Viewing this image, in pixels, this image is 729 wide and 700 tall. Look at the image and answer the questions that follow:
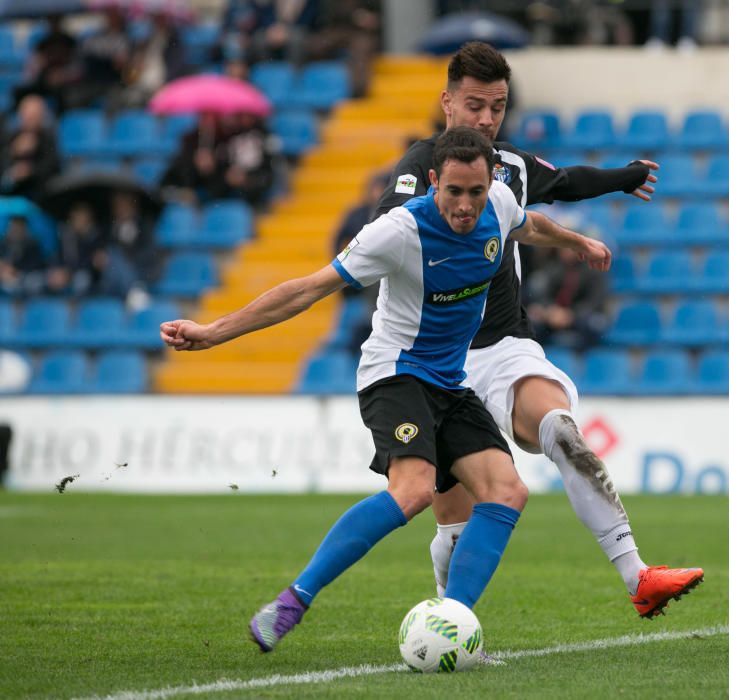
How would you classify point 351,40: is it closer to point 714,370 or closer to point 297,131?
point 297,131

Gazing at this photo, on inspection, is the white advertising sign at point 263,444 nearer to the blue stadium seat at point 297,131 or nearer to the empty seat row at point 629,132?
the empty seat row at point 629,132

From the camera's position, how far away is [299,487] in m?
15.4

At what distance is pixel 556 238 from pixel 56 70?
16.3 m

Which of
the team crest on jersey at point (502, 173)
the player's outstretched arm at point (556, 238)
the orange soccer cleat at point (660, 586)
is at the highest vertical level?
the team crest on jersey at point (502, 173)

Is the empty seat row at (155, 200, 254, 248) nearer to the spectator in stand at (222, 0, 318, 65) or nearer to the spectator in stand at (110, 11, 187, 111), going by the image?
the spectator in stand at (110, 11, 187, 111)

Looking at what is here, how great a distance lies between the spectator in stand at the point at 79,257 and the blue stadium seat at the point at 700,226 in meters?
6.70

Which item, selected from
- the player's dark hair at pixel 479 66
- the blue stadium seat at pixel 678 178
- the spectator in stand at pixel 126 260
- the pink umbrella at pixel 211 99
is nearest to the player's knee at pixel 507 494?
the player's dark hair at pixel 479 66

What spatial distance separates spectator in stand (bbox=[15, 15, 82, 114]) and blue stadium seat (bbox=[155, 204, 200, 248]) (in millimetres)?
3183

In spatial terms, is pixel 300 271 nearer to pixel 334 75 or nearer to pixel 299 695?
pixel 334 75

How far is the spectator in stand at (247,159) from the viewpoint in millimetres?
19500

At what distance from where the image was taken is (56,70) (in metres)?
21.9

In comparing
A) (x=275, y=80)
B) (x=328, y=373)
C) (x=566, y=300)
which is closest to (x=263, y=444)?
(x=328, y=373)

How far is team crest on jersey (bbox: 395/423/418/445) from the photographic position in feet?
19.5

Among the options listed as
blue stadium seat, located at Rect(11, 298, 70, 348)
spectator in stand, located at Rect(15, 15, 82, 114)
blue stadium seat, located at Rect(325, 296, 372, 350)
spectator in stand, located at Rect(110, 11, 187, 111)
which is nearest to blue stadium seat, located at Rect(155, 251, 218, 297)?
blue stadium seat, located at Rect(11, 298, 70, 348)
